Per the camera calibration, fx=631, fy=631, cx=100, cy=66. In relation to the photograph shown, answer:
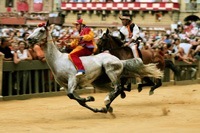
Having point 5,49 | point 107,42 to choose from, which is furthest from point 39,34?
point 5,49

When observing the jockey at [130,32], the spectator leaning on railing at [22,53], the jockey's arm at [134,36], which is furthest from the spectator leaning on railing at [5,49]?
the jockey's arm at [134,36]

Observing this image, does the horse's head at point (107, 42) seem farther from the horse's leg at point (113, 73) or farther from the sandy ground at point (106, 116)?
the horse's leg at point (113, 73)

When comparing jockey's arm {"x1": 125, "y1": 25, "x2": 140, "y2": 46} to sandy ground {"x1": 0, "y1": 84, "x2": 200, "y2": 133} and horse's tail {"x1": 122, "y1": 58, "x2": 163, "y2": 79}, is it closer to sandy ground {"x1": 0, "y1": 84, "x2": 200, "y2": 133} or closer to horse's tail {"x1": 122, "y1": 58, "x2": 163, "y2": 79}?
horse's tail {"x1": 122, "y1": 58, "x2": 163, "y2": 79}

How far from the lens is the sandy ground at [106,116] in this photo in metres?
9.90

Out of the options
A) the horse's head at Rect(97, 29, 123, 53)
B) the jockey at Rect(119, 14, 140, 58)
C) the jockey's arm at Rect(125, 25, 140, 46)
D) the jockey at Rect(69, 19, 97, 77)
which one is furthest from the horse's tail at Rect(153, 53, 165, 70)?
the jockey at Rect(69, 19, 97, 77)

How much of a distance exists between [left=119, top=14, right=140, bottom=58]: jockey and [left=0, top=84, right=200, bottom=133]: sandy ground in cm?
129

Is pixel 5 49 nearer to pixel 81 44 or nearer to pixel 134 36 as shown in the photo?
pixel 134 36

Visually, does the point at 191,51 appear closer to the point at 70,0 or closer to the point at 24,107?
the point at 24,107

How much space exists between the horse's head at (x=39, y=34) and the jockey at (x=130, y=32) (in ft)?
9.16

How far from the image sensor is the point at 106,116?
11789 mm

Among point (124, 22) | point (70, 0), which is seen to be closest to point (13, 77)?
point (124, 22)

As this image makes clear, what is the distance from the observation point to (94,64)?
1174 cm

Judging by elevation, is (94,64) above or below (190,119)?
above

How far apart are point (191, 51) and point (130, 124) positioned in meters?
11.5
